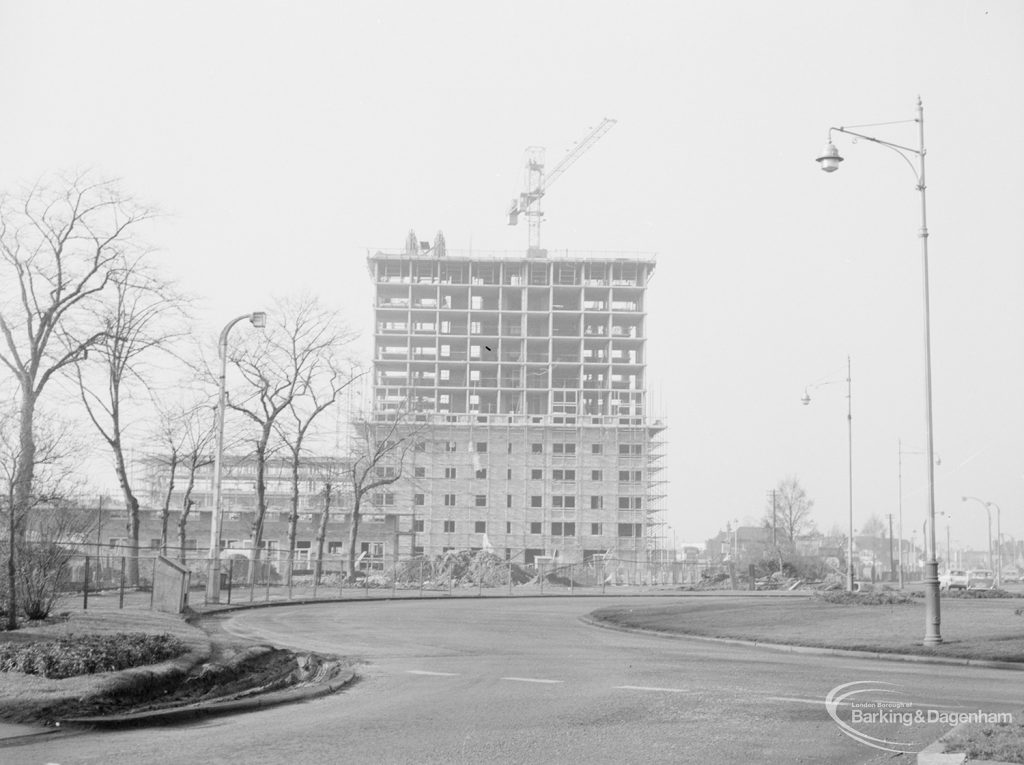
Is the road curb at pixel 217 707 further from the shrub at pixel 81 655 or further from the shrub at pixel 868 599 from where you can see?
the shrub at pixel 868 599

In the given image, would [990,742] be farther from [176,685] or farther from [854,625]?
[854,625]

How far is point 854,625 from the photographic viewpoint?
24.4m

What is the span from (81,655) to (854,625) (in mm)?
17527

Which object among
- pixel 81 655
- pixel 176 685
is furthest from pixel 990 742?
pixel 81 655

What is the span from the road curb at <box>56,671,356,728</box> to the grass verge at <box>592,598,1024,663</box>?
10997 mm

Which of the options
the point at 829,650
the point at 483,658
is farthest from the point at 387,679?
the point at 829,650

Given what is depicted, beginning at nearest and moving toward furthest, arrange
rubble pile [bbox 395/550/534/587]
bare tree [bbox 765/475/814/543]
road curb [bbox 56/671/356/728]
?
road curb [bbox 56/671/356/728]
rubble pile [bbox 395/550/534/587]
bare tree [bbox 765/475/814/543]

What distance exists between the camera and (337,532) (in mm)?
121062

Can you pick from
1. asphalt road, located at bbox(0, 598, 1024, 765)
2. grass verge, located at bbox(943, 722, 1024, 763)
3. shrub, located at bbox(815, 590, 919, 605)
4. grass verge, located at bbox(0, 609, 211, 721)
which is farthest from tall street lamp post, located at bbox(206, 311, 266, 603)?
grass verge, located at bbox(943, 722, 1024, 763)

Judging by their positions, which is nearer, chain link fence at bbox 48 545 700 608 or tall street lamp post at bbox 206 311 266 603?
tall street lamp post at bbox 206 311 266 603

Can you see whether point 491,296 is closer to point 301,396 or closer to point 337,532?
point 337,532

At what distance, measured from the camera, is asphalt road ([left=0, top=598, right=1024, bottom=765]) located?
29.1 ft

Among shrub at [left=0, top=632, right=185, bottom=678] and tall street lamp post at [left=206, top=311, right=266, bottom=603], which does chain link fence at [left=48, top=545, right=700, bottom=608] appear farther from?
shrub at [left=0, top=632, right=185, bottom=678]

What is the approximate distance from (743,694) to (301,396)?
158ft
